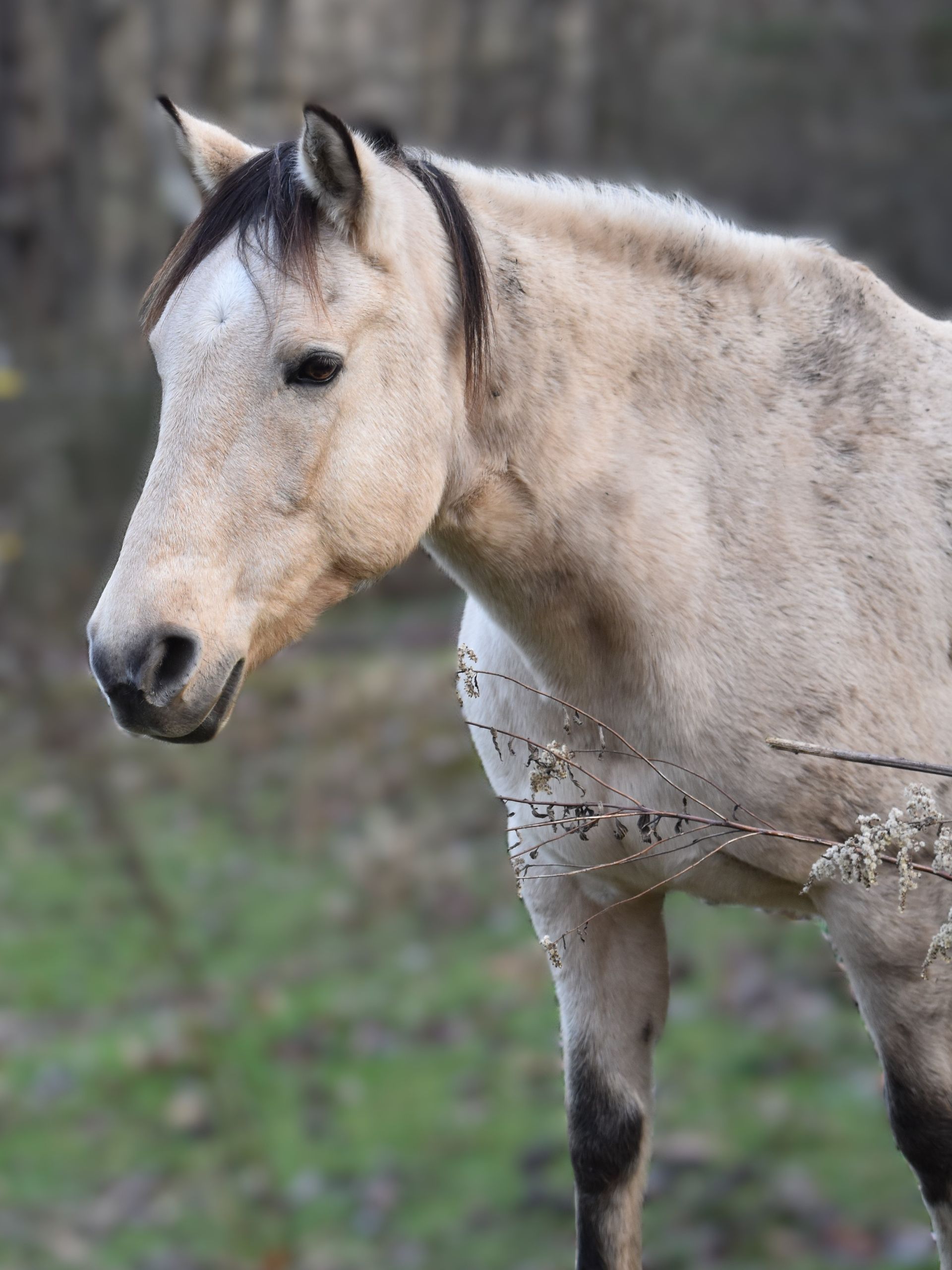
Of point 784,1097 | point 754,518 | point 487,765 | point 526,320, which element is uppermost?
point 526,320

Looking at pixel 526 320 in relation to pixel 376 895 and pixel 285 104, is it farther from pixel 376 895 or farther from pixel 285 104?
pixel 285 104

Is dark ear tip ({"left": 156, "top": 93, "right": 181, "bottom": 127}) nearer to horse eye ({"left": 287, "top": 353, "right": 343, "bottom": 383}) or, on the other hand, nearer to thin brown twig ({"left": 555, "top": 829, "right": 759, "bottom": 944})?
horse eye ({"left": 287, "top": 353, "right": 343, "bottom": 383})

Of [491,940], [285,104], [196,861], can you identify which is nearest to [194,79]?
[285,104]

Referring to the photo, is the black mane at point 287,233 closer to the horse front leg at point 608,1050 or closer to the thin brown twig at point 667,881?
the thin brown twig at point 667,881

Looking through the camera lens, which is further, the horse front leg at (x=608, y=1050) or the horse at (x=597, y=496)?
the horse front leg at (x=608, y=1050)

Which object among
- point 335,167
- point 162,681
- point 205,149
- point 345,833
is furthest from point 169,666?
A: point 345,833

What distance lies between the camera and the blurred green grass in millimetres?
5047

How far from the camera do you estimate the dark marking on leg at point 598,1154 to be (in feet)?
8.54

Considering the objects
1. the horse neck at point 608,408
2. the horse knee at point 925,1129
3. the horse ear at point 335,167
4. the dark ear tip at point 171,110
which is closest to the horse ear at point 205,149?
the dark ear tip at point 171,110

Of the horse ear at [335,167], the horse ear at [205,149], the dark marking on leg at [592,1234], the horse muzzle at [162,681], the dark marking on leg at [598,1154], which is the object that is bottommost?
the dark marking on leg at [592,1234]

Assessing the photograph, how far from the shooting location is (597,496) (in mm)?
2365

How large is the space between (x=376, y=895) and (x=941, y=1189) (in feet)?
17.1

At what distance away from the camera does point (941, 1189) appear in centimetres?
233

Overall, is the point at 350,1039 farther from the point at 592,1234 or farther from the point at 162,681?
the point at 162,681
